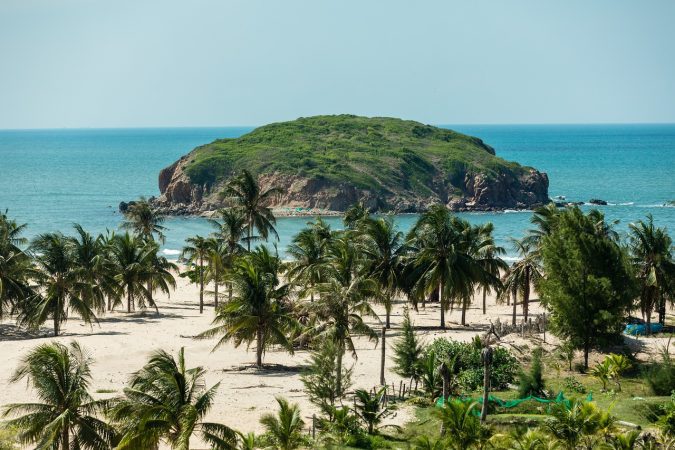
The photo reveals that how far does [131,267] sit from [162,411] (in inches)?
1312

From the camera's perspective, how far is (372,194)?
434 ft

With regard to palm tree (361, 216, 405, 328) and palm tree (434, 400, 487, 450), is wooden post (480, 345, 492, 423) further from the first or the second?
palm tree (361, 216, 405, 328)

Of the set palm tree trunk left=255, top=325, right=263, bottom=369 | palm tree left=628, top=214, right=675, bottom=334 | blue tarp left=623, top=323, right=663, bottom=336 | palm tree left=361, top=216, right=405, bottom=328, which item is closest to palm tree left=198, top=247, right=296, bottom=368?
palm tree trunk left=255, top=325, right=263, bottom=369

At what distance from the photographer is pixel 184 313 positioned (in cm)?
5662

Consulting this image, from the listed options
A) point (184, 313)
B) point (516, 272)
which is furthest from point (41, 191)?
point (516, 272)

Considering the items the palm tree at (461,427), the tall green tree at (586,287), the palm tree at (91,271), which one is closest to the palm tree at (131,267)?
the palm tree at (91,271)

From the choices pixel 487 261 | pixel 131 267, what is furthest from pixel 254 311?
pixel 131 267

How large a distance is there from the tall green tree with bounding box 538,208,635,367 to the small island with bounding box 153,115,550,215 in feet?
286

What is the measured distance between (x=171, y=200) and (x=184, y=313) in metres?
84.5

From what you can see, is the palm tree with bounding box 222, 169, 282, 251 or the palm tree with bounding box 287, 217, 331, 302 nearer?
the palm tree with bounding box 287, 217, 331, 302

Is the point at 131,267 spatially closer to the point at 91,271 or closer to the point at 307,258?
the point at 91,271

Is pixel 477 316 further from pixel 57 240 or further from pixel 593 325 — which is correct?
pixel 57 240

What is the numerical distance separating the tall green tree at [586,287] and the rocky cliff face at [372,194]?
87.6 meters

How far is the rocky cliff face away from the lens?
132 m
